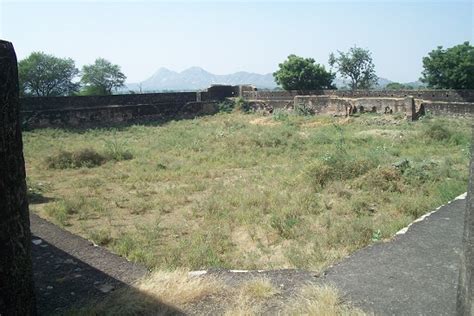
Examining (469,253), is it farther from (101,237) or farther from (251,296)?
(101,237)

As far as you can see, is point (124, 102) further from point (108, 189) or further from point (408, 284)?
point (408, 284)

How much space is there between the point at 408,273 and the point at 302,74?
28656 millimetres

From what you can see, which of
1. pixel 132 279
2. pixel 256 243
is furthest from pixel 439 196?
pixel 132 279

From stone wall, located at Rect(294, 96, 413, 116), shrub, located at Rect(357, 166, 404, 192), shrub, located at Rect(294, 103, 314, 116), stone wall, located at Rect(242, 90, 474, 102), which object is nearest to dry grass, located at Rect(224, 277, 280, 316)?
shrub, located at Rect(357, 166, 404, 192)

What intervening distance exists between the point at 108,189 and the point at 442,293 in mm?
6963

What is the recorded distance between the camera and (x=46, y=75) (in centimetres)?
3550

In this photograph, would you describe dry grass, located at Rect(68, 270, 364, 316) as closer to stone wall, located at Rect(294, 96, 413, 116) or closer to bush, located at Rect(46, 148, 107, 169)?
bush, located at Rect(46, 148, 107, 169)

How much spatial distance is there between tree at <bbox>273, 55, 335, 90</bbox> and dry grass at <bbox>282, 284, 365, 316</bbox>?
94.9ft

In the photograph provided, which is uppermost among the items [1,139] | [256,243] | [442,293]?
[1,139]

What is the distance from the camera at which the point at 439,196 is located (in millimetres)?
6539

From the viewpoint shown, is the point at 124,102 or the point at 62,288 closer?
the point at 62,288

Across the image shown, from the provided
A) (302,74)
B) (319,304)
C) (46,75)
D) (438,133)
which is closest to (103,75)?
(46,75)

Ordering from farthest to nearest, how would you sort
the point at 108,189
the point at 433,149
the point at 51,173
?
the point at 433,149, the point at 51,173, the point at 108,189

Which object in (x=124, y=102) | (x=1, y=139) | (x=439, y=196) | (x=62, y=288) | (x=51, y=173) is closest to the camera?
(x=1, y=139)
